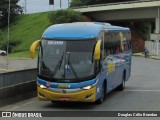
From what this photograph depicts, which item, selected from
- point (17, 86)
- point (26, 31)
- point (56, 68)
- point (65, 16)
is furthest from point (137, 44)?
point (56, 68)

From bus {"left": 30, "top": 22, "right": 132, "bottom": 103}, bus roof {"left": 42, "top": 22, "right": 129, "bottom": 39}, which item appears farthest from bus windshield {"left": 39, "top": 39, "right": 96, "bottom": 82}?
bus roof {"left": 42, "top": 22, "right": 129, "bottom": 39}

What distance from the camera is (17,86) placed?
18.3 meters

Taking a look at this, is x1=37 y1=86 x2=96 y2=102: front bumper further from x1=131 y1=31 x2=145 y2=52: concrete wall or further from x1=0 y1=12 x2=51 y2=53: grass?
x1=131 y1=31 x2=145 y2=52: concrete wall

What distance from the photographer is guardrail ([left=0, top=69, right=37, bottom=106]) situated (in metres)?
17.2

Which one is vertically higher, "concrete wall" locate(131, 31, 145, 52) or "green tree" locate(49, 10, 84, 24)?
"green tree" locate(49, 10, 84, 24)

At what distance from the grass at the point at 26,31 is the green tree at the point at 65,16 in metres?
2.97

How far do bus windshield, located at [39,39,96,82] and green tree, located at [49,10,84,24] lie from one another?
230 ft

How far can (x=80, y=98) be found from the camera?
16203 mm

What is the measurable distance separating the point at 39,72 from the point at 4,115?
9.18 ft

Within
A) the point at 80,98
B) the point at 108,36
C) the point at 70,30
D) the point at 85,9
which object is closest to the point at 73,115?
the point at 80,98

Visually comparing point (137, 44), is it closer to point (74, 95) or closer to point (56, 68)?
point (56, 68)

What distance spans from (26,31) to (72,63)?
80029mm

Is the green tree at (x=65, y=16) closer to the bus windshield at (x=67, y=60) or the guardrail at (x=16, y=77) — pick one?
the guardrail at (x=16, y=77)

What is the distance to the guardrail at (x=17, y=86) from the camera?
677 inches
